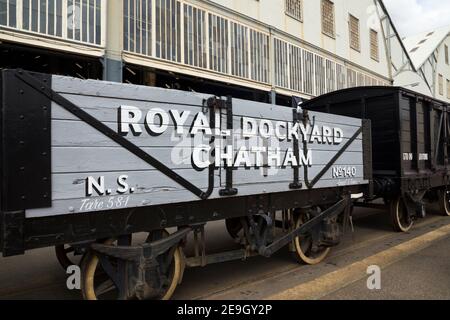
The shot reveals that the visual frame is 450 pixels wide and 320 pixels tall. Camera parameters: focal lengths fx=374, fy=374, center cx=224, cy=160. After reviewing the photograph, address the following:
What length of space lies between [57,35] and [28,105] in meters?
6.01

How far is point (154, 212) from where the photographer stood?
3.45m

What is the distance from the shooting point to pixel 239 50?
12.1 metres

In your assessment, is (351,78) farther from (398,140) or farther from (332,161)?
(332,161)

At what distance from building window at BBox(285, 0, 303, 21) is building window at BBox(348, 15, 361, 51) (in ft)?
15.2

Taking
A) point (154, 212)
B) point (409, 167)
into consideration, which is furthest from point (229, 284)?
point (409, 167)

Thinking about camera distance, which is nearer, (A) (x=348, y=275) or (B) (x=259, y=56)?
(A) (x=348, y=275)

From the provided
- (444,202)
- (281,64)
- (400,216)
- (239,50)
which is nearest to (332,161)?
(400,216)

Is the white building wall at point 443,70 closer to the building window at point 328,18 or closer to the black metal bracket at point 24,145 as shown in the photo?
the building window at point 328,18

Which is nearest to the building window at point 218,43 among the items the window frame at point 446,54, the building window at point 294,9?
the building window at point 294,9

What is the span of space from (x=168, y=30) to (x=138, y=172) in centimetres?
759

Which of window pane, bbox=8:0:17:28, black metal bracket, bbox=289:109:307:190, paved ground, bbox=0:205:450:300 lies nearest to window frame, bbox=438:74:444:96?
paved ground, bbox=0:205:450:300

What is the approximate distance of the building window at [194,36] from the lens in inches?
410

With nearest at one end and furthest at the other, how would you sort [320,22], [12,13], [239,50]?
[12,13] < [239,50] < [320,22]
